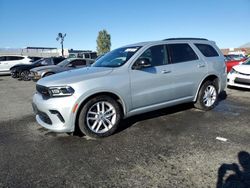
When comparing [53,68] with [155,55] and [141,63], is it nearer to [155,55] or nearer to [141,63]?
[155,55]

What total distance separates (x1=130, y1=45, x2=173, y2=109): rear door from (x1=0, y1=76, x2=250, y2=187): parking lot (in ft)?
1.85

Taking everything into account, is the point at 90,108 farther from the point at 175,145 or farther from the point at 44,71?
the point at 44,71

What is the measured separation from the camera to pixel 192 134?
165 inches

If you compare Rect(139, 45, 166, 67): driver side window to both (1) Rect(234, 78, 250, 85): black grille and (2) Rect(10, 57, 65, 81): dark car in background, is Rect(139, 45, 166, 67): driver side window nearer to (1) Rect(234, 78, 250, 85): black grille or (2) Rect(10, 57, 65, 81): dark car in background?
(1) Rect(234, 78, 250, 85): black grille

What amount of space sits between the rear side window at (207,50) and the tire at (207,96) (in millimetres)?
703

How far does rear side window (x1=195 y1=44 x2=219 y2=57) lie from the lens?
5629mm

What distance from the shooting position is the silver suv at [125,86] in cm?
383

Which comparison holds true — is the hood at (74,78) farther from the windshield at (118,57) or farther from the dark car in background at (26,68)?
the dark car in background at (26,68)

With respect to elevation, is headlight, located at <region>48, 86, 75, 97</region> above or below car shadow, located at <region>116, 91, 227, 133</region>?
above

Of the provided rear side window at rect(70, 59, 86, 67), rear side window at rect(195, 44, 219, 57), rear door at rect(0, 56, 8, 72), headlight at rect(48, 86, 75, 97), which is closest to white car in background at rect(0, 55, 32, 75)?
rear door at rect(0, 56, 8, 72)

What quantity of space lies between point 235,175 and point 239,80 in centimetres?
665

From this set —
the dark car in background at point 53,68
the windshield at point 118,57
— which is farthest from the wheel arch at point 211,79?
the dark car in background at point 53,68

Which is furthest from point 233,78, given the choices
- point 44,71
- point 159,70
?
point 44,71

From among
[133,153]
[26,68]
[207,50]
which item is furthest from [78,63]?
[133,153]
